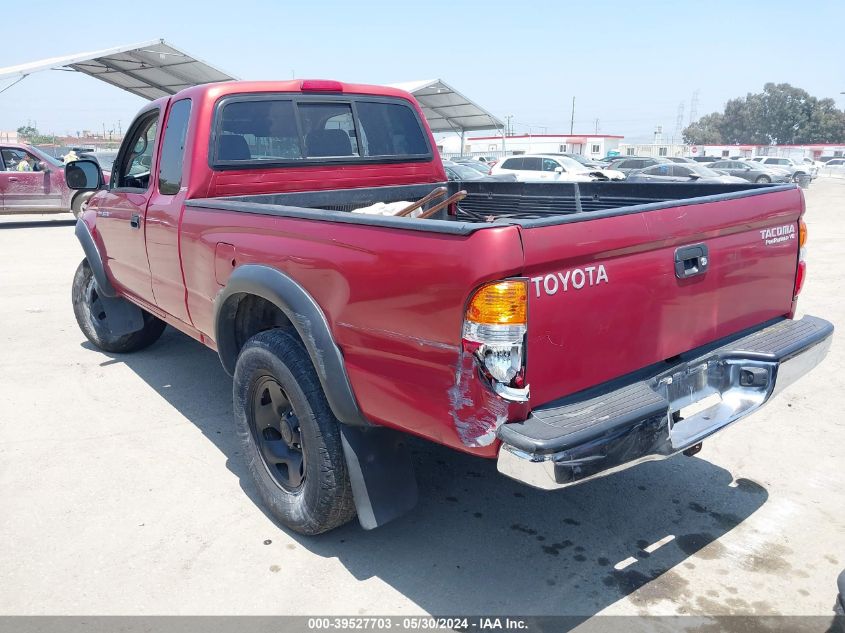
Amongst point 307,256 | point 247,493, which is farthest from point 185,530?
point 307,256

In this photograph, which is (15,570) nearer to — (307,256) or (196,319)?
(196,319)

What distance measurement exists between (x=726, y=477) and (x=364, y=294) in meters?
2.41

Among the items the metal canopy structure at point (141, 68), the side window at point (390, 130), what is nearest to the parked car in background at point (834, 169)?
the metal canopy structure at point (141, 68)

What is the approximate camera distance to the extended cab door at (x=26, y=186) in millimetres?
14727

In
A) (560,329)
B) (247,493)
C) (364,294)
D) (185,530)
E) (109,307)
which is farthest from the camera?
(109,307)

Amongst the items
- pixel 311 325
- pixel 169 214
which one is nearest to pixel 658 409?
pixel 311 325

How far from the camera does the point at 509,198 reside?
15.2ft

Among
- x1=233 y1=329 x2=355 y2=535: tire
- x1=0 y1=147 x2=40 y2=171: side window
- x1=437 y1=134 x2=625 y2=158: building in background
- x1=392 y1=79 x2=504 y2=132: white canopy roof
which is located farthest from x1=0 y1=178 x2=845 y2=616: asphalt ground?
x1=437 y1=134 x2=625 y2=158: building in background

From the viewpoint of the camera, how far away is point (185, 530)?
3.22 meters

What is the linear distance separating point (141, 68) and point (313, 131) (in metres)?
21.0

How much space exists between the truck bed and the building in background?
59851 millimetres

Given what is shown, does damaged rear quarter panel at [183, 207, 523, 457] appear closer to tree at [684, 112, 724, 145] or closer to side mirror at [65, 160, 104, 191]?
side mirror at [65, 160, 104, 191]

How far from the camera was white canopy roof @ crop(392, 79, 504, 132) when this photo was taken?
2644cm

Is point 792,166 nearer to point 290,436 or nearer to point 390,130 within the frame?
point 390,130
